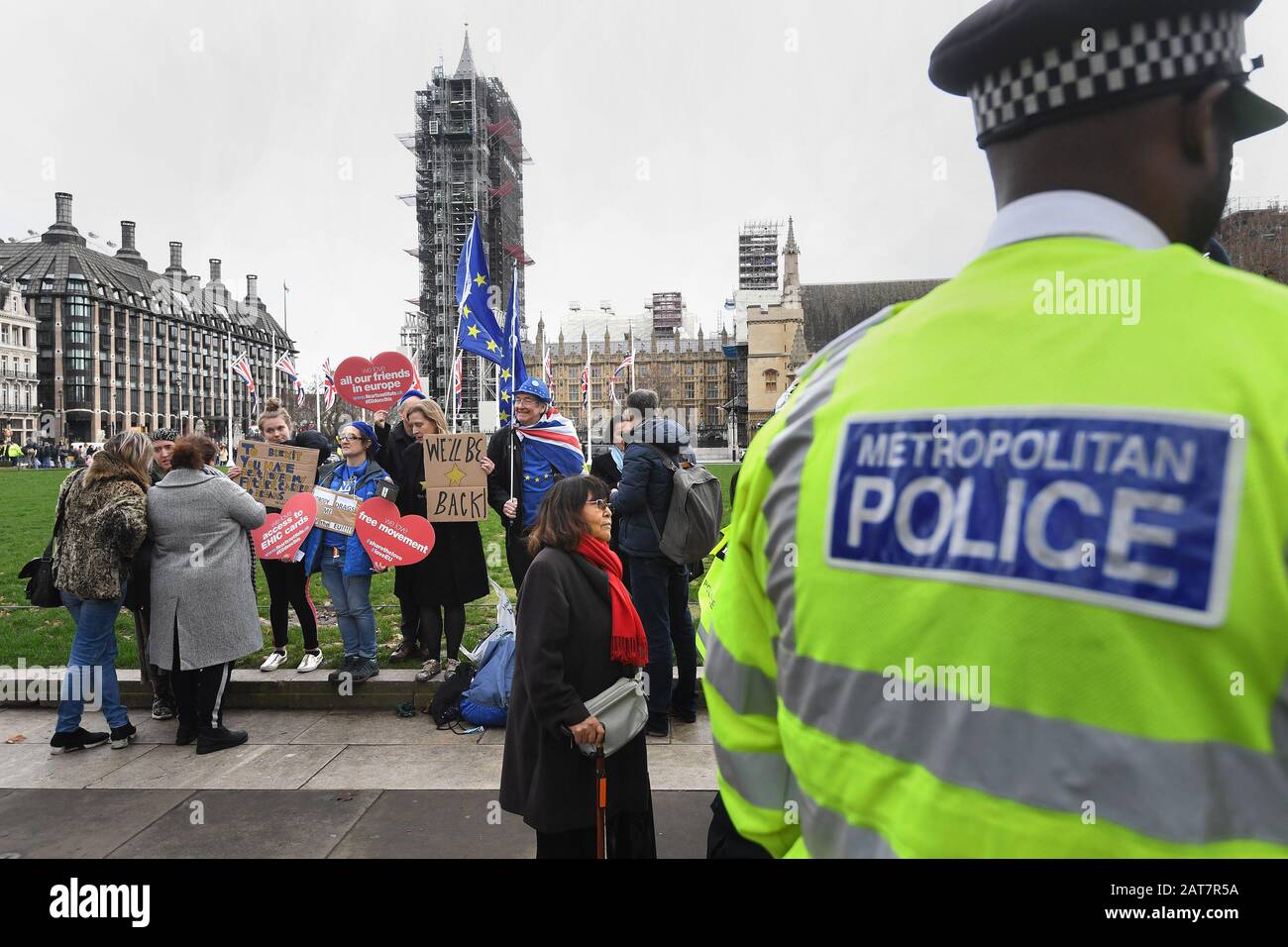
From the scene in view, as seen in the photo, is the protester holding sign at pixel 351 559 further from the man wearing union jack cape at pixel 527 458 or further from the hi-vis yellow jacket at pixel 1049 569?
the hi-vis yellow jacket at pixel 1049 569

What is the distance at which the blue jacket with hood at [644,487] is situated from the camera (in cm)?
552

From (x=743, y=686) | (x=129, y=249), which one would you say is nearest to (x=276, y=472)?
(x=743, y=686)

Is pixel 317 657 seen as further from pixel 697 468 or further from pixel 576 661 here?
pixel 576 661

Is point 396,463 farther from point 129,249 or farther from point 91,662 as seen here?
point 129,249

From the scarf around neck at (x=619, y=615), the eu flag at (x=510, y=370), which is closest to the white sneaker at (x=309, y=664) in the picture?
Answer: the eu flag at (x=510, y=370)

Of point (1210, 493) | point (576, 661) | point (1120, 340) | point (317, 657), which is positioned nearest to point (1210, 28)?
point (1120, 340)

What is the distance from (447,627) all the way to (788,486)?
5.73 meters

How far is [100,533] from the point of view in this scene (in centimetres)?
548

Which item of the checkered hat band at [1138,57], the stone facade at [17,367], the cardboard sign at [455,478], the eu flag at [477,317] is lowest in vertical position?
the cardboard sign at [455,478]

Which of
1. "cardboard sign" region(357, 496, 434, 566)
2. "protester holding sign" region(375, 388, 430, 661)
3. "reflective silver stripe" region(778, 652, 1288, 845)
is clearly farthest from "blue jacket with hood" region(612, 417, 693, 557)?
"reflective silver stripe" region(778, 652, 1288, 845)

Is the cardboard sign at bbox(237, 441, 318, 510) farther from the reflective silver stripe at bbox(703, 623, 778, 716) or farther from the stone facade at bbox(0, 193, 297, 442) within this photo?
the stone facade at bbox(0, 193, 297, 442)

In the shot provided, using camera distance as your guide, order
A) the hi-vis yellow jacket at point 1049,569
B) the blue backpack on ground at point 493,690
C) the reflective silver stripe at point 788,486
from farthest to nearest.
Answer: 1. the blue backpack on ground at point 493,690
2. the reflective silver stripe at point 788,486
3. the hi-vis yellow jacket at point 1049,569

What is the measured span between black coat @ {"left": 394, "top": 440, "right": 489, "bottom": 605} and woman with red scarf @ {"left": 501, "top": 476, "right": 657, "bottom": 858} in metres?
3.31

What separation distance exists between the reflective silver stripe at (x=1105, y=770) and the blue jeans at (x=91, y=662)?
5.94 m
